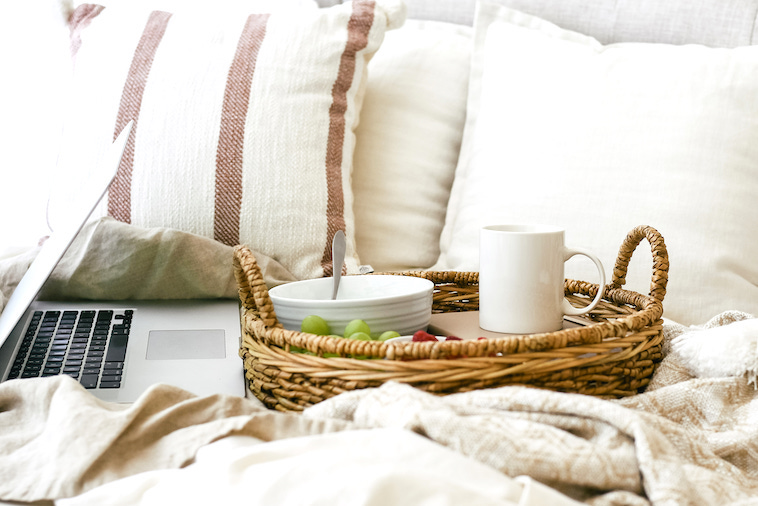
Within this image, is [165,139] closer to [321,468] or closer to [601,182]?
[601,182]

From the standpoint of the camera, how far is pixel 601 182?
45.0 inches

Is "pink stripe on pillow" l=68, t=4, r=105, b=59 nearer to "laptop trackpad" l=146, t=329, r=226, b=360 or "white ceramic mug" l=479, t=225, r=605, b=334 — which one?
"laptop trackpad" l=146, t=329, r=226, b=360

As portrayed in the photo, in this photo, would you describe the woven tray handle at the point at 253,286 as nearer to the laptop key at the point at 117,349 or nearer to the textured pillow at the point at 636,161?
the laptop key at the point at 117,349

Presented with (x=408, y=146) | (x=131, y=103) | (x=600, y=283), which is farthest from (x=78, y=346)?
(x=408, y=146)

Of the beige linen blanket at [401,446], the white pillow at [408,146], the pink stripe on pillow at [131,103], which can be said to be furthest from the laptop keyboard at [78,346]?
the white pillow at [408,146]

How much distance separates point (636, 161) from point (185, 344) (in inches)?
29.4

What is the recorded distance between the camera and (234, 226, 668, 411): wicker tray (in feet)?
1.97

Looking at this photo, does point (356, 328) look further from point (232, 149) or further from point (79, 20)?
point (79, 20)

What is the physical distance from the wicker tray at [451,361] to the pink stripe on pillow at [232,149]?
15.2 inches

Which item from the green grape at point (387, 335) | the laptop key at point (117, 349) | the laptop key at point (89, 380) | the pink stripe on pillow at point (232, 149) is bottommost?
the laptop key at point (89, 380)

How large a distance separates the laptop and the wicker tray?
0.10 metres

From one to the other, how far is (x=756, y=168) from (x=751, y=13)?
454 millimetres

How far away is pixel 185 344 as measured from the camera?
888mm

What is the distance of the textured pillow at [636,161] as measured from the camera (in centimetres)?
110
